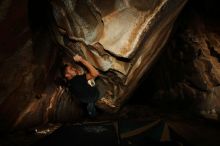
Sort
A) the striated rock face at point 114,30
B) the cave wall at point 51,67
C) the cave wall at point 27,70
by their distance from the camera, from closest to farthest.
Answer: the cave wall at point 27,70, the cave wall at point 51,67, the striated rock face at point 114,30

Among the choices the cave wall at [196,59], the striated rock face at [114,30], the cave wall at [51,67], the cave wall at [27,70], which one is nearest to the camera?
the cave wall at [27,70]

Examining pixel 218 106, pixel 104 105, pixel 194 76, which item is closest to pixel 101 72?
pixel 104 105

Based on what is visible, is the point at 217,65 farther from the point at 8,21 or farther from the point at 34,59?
the point at 8,21

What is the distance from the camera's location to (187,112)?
5.34 m

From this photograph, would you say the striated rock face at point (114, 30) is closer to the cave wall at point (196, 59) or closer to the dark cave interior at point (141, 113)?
the dark cave interior at point (141, 113)


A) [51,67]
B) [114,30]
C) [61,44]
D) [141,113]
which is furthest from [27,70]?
[141,113]

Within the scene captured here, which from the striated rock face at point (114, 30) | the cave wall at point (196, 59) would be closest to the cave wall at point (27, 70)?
the striated rock face at point (114, 30)

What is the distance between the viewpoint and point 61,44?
422 cm

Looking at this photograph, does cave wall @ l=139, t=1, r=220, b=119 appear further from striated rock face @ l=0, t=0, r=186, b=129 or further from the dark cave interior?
striated rock face @ l=0, t=0, r=186, b=129

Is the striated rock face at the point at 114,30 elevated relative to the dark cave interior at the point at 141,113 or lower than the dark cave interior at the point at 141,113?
elevated

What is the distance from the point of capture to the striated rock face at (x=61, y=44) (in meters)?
3.30

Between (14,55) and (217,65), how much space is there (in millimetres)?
3778

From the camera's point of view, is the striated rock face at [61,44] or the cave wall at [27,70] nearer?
the cave wall at [27,70]

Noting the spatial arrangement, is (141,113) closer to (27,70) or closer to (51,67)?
(51,67)
